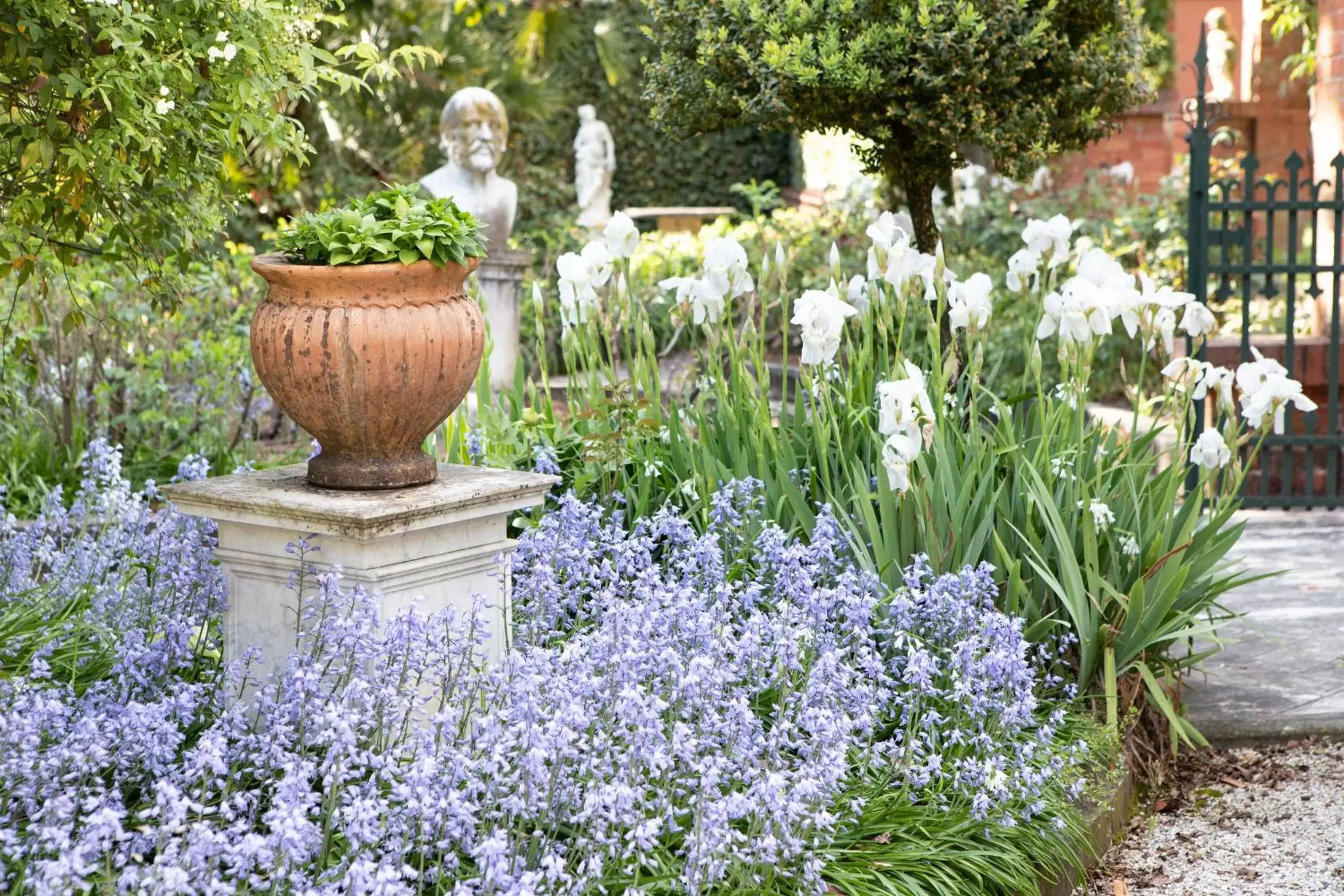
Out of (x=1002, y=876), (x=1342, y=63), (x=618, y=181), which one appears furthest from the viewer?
(x=618, y=181)

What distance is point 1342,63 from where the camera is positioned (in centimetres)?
743

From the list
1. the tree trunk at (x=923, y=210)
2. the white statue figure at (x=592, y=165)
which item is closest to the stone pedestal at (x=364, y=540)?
the tree trunk at (x=923, y=210)

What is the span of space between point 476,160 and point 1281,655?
447 cm

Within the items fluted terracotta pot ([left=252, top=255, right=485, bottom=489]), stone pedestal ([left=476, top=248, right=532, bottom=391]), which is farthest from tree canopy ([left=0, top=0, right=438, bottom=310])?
stone pedestal ([left=476, top=248, right=532, bottom=391])

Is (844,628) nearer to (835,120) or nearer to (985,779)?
(985,779)

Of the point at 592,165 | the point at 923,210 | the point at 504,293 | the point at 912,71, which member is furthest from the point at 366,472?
the point at 592,165

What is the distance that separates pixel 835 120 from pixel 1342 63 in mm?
3636

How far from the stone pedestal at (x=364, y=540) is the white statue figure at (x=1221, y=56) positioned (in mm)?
14414

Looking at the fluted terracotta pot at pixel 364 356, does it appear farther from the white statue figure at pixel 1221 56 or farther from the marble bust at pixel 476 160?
the white statue figure at pixel 1221 56

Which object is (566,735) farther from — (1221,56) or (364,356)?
(1221,56)

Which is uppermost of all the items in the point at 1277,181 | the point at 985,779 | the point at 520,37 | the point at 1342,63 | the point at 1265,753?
the point at 520,37

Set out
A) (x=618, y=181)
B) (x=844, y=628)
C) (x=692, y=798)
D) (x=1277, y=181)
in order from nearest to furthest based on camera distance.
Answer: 1. (x=692, y=798)
2. (x=844, y=628)
3. (x=1277, y=181)
4. (x=618, y=181)

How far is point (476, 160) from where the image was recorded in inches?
295

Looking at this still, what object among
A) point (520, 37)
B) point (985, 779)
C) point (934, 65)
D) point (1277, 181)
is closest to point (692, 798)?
point (985, 779)
